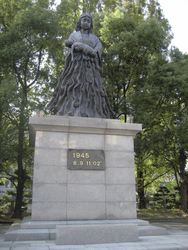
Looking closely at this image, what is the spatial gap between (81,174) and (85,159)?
0.42m

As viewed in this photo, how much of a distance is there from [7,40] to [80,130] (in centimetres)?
1050

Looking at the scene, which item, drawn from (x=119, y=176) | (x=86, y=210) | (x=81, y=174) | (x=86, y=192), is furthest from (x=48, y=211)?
(x=119, y=176)

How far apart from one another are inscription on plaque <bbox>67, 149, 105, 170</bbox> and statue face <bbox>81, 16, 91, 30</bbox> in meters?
4.43

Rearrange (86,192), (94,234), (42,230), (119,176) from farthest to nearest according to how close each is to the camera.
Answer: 1. (119,176)
2. (86,192)
3. (42,230)
4. (94,234)

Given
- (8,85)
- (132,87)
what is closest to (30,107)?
(8,85)

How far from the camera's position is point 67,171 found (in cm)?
673

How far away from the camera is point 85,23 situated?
862cm

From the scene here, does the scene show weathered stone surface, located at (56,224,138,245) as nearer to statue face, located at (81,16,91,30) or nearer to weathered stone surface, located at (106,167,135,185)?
weathered stone surface, located at (106,167,135,185)

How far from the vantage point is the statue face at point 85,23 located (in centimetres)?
862

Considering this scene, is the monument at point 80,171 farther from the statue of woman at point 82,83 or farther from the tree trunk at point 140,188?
the tree trunk at point 140,188

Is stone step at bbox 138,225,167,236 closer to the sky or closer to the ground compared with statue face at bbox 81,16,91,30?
closer to the ground

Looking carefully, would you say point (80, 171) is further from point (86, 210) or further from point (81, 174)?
point (86, 210)

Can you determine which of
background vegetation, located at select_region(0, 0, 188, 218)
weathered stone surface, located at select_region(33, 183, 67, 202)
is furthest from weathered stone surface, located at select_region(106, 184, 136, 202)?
background vegetation, located at select_region(0, 0, 188, 218)

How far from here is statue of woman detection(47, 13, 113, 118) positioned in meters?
7.93
